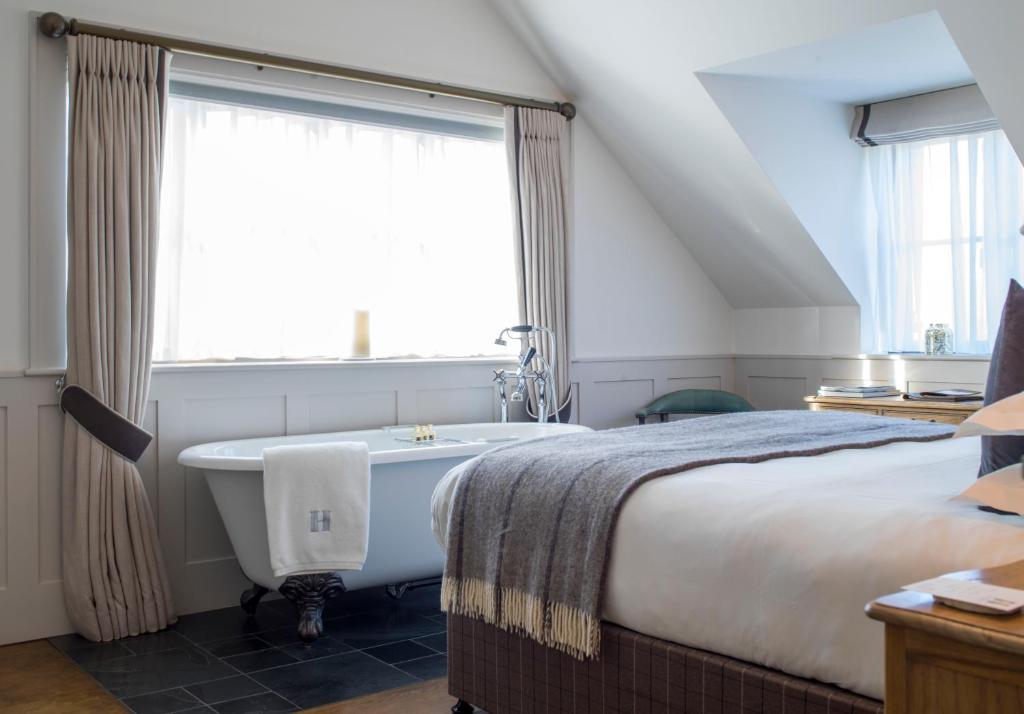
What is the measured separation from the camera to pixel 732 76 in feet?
14.3

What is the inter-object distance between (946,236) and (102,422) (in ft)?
12.1

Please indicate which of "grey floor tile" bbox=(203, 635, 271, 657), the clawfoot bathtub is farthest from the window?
"grey floor tile" bbox=(203, 635, 271, 657)

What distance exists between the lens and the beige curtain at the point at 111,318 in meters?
3.51

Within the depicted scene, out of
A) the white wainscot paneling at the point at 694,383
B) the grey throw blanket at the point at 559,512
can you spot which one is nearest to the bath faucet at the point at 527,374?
the white wainscot paneling at the point at 694,383

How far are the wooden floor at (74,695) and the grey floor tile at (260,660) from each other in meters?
0.40

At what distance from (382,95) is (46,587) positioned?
2.33m

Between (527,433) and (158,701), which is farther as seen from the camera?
(527,433)

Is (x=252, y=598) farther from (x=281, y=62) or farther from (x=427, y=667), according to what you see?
(x=281, y=62)

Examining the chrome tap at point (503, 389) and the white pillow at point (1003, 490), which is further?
the chrome tap at point (503, 389)

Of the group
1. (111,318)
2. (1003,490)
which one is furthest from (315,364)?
(1003,490)

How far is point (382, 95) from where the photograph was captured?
4.38 m

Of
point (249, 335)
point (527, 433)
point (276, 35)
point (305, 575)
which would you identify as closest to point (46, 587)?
point (305, 575)

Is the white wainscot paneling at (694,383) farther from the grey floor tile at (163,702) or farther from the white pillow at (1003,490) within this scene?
the white pillow at (1003,490)

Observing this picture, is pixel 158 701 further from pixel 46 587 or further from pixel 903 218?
pixel 903 218
